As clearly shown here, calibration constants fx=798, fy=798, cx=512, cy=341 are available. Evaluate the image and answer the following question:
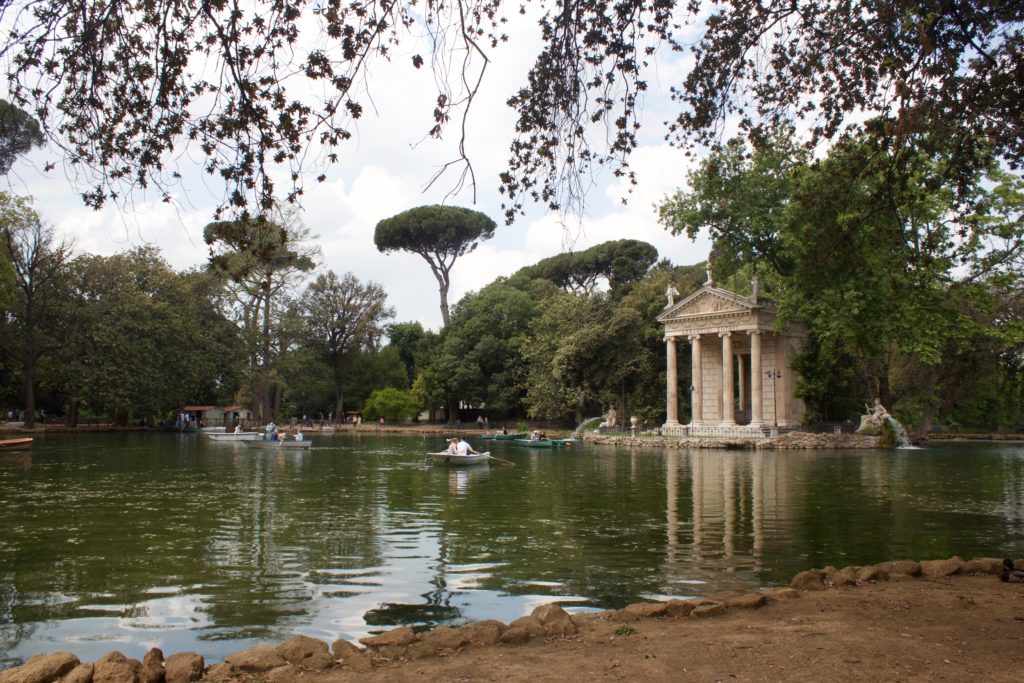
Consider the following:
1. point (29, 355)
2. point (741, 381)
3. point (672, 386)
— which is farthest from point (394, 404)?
point (741, 381)

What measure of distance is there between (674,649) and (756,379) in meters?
46.1

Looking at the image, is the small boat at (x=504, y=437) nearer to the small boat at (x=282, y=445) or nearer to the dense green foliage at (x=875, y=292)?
the small boat at (x=282, y=445)

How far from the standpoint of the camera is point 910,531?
14.2 metres

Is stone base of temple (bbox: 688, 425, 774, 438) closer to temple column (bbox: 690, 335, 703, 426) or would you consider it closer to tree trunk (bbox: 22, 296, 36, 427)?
temple column (bbox: 690, 335, 703, 426)

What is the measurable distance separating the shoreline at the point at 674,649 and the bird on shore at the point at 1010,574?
91 cm

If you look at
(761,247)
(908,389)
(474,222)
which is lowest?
(908,389)

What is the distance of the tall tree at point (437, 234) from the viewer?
73500 millimetres

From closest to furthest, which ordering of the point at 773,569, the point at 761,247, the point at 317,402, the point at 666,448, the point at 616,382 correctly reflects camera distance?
the point at 773,569 → the point at 761,247 → the point at 666,448 → the point at 616,382 → the point at 317,402

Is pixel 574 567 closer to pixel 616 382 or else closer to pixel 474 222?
pixel 616 382

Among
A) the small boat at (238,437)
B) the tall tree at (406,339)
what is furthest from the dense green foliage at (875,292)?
the tall tree at (406,339)

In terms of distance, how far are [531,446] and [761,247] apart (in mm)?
17029

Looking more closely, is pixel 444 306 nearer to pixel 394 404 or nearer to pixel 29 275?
pixel 394 404

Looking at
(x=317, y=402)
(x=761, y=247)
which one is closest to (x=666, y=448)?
(x=761, y=247)

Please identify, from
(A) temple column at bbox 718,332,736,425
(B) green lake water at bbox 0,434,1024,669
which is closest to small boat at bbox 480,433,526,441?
(A) temple column at bbox 718,332,736,425
